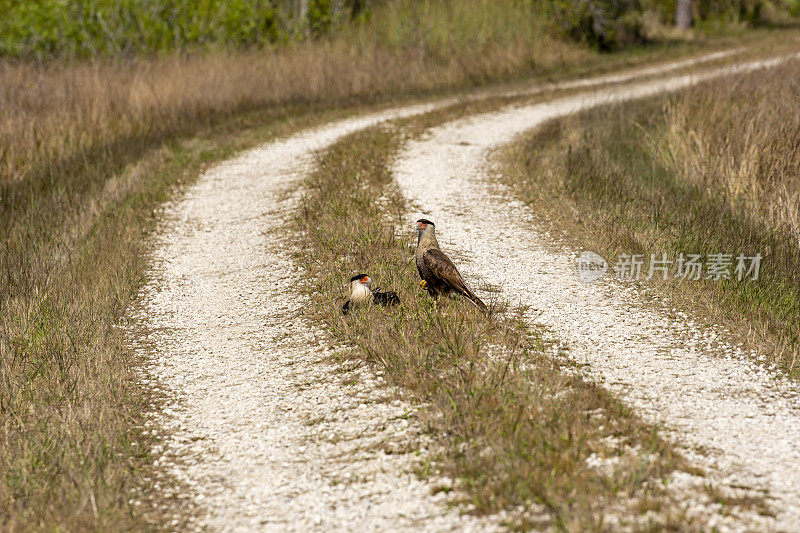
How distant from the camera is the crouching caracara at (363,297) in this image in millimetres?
6609

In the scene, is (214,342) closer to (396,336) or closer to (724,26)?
(396,336)

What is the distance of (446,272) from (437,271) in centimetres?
8

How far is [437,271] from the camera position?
645cm

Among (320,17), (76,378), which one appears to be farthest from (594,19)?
(76,378)

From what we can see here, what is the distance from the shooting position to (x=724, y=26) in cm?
3127

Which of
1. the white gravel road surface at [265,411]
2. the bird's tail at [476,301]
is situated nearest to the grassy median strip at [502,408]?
the bird's tail at [476,301]

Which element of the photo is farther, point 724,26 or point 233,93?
point 724,26

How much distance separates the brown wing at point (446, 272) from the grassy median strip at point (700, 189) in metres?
2.12

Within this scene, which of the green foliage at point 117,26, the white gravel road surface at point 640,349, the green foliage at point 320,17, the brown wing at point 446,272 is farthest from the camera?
the green foliage at point 320,17

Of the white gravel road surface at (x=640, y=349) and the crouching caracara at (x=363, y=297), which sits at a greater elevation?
the crouching caracara at (x=363, y=297)

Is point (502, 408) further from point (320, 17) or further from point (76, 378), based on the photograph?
point (320, 17)

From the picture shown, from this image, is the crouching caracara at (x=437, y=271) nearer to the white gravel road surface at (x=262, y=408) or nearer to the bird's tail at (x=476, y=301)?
the bird's tail at (x=476, y=301)

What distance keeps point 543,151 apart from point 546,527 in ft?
29.4

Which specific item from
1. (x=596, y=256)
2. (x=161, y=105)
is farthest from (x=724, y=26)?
(x=596, y=256)
